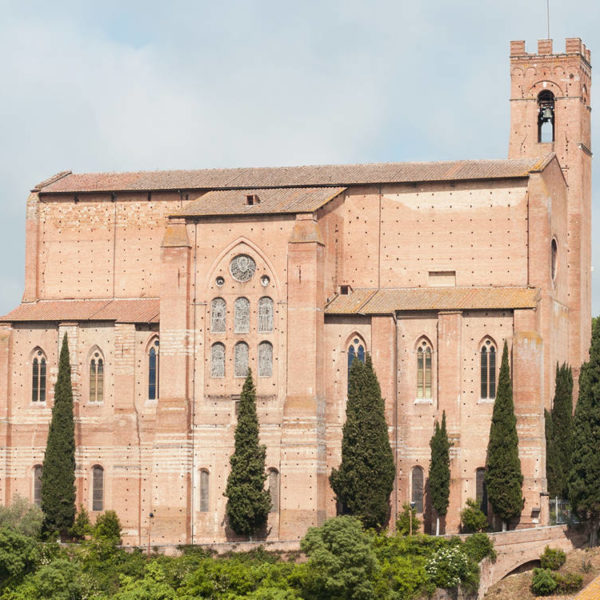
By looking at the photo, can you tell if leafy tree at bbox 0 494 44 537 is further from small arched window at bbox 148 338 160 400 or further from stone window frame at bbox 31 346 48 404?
small arched window at bbox 148 338 160 400

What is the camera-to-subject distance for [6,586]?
213ft

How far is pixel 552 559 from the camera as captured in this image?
6350cm

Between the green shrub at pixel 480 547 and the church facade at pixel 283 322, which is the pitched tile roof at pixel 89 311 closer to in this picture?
the church facade at pixel 283 322

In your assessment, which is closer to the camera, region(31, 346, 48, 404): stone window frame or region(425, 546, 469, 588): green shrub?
region(425, 546, 469, 588): green shrub

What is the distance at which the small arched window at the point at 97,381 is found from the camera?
2847 inches

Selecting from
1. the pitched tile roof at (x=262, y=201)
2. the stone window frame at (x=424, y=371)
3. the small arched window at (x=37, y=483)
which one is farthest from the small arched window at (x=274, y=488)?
the pitched tile roof at (x=262, y=201)

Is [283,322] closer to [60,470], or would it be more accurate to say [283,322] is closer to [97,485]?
[97,485]

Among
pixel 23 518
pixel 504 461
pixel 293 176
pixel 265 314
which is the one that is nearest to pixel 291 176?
pixel 293 176

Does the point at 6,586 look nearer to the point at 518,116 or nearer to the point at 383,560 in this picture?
the point at 383,560

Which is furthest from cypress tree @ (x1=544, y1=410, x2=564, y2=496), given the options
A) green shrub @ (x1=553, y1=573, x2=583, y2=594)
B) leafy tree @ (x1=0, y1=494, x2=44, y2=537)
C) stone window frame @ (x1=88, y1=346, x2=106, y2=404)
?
leafy tree @ (x1=0, y1=494, x2=44, y2=537)

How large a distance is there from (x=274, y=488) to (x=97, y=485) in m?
7.71

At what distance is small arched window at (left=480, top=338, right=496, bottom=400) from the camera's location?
68.1m

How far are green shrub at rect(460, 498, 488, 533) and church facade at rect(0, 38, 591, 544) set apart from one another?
2.51 ft

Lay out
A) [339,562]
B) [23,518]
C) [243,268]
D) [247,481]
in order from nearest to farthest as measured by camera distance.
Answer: [339,562] < [247,481] < [23,518] < [243,268]
